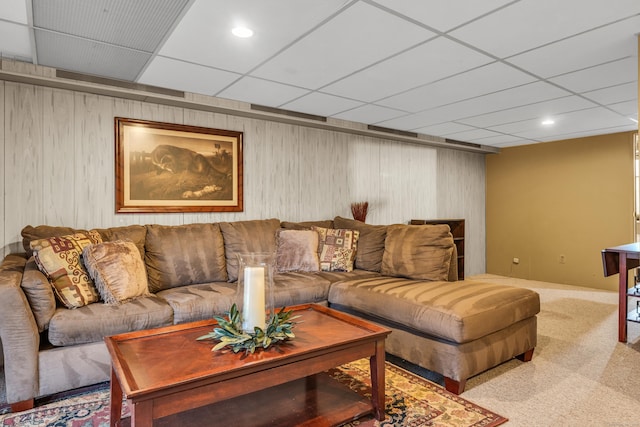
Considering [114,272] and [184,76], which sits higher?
[184,76]

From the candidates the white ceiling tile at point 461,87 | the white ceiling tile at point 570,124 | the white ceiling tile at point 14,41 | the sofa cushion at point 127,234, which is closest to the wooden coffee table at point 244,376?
the sofa cushion at point 127,234

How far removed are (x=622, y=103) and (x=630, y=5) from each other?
→ 7.45 feet

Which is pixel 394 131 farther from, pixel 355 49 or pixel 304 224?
pixel 355 49

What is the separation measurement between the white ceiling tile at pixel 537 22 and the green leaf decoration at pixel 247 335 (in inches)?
75.8

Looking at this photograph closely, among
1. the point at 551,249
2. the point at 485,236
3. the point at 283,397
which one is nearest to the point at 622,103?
the point at 551,249

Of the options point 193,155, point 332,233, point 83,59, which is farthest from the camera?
point 332,233

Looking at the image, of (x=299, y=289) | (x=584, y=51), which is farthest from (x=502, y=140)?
(x=299, y=289)

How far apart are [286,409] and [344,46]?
7.00 ft

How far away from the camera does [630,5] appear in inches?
76.6

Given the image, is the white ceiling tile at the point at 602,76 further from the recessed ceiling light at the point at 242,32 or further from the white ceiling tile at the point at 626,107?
the recessed ceiling light at the point at 242,32

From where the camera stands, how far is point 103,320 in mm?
2340

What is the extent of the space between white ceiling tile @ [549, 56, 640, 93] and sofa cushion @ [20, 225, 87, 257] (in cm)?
399

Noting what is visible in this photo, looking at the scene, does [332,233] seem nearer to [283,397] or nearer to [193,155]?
[193,155]

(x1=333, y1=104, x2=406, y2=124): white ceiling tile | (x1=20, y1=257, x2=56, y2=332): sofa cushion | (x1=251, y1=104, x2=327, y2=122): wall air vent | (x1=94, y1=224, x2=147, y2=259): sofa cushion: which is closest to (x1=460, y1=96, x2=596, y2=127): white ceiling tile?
(x1=333, y1=104, x2=406, y2=124): white ceiling tile
